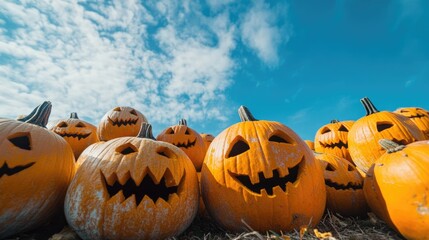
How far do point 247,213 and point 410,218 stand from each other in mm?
1468

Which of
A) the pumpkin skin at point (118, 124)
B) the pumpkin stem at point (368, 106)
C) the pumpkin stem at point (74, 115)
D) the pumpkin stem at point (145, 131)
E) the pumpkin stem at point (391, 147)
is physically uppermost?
the pumpkin stem at point (74, 115)

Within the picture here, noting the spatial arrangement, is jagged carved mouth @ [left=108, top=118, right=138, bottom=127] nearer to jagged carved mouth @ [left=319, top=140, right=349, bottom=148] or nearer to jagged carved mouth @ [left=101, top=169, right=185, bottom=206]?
jagged carved mouth @ [left=101, top=169, right=185, bottom=206]

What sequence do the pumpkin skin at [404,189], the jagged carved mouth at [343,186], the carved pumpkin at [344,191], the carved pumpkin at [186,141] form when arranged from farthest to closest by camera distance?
the carved pumpkin at [186,141] < the jagged carved mouth at [343,186] < the carved pumpkin at [344,191] < the pumpkin skin at [404,189]

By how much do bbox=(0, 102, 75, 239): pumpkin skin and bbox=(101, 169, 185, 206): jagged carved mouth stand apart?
0.65 meters

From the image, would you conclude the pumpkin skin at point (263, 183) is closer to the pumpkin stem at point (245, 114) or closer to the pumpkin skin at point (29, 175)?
the pumpkin stem at point (245, 114)

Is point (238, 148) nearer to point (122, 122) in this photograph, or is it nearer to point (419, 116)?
point (122, 122)

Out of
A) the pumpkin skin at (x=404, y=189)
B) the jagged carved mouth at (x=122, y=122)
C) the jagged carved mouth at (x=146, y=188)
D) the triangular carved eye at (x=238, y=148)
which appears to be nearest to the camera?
the pumpkin skin at (x=404, y=189)

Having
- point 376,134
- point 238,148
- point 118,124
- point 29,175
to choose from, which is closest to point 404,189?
point 238,148

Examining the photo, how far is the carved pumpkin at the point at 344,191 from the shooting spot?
3301 mm

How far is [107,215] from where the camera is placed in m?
2.31

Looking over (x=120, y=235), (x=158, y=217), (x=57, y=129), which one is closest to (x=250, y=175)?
(x=158, y=217)

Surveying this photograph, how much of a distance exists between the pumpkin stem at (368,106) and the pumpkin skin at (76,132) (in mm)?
6091

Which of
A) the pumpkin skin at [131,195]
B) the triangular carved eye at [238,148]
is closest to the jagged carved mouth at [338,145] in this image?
the triangular carved eye at [238,148]

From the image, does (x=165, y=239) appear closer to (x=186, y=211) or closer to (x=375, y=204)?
(x=186, y=211)
